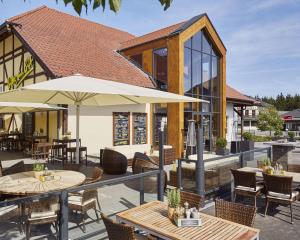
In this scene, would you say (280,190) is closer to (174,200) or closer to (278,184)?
(278,184)

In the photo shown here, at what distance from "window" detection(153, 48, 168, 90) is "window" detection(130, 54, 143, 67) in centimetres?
104

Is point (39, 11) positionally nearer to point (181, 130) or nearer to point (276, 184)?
point (181, 130)

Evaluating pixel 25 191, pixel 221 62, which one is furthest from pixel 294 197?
pixel 221 62

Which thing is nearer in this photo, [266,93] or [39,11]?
[39,11]

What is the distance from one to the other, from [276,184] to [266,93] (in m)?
102

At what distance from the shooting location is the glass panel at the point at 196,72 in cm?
1571

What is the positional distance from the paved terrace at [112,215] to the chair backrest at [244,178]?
64cm

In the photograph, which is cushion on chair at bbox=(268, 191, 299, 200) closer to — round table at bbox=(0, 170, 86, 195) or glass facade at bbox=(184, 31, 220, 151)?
round table at bbox=(0, 170, 86, 195)

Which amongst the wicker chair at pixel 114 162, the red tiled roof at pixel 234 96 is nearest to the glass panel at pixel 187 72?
the red tiled roof at pixel 234 96

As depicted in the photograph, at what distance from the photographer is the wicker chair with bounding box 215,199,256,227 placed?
365cm

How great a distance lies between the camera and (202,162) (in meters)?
5.88

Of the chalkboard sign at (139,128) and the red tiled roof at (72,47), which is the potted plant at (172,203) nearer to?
the red tiled roof at (72,47)

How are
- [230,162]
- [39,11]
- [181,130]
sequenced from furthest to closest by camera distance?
[39,11] → [181,130] → [230,162]

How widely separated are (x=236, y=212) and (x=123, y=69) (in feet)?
42.3
